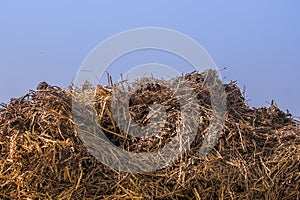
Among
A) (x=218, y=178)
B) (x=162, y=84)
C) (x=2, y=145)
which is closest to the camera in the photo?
(x=218, y=178)

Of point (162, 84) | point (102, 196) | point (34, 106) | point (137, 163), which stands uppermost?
Answer: point (162, 84)

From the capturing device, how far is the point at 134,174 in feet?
11.4

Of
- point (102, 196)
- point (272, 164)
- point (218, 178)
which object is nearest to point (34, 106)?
point (102, 196)

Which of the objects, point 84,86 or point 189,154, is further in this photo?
point 84,86

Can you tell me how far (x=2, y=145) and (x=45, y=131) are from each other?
38 centimetres

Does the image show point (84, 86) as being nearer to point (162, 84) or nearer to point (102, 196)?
point (162, 84)

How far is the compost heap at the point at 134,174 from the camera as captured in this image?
3480 millimetres

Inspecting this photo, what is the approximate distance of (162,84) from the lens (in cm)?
412

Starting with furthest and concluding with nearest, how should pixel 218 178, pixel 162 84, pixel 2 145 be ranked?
pixel 162 84 → pixel 2 145 → pixel 218 178

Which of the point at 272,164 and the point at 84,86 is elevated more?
the point at 84,86

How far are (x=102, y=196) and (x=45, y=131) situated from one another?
2.11 feet

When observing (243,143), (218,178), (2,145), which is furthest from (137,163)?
(2,145)

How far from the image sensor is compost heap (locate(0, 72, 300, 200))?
3.48m

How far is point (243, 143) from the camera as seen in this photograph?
3.65 metres
